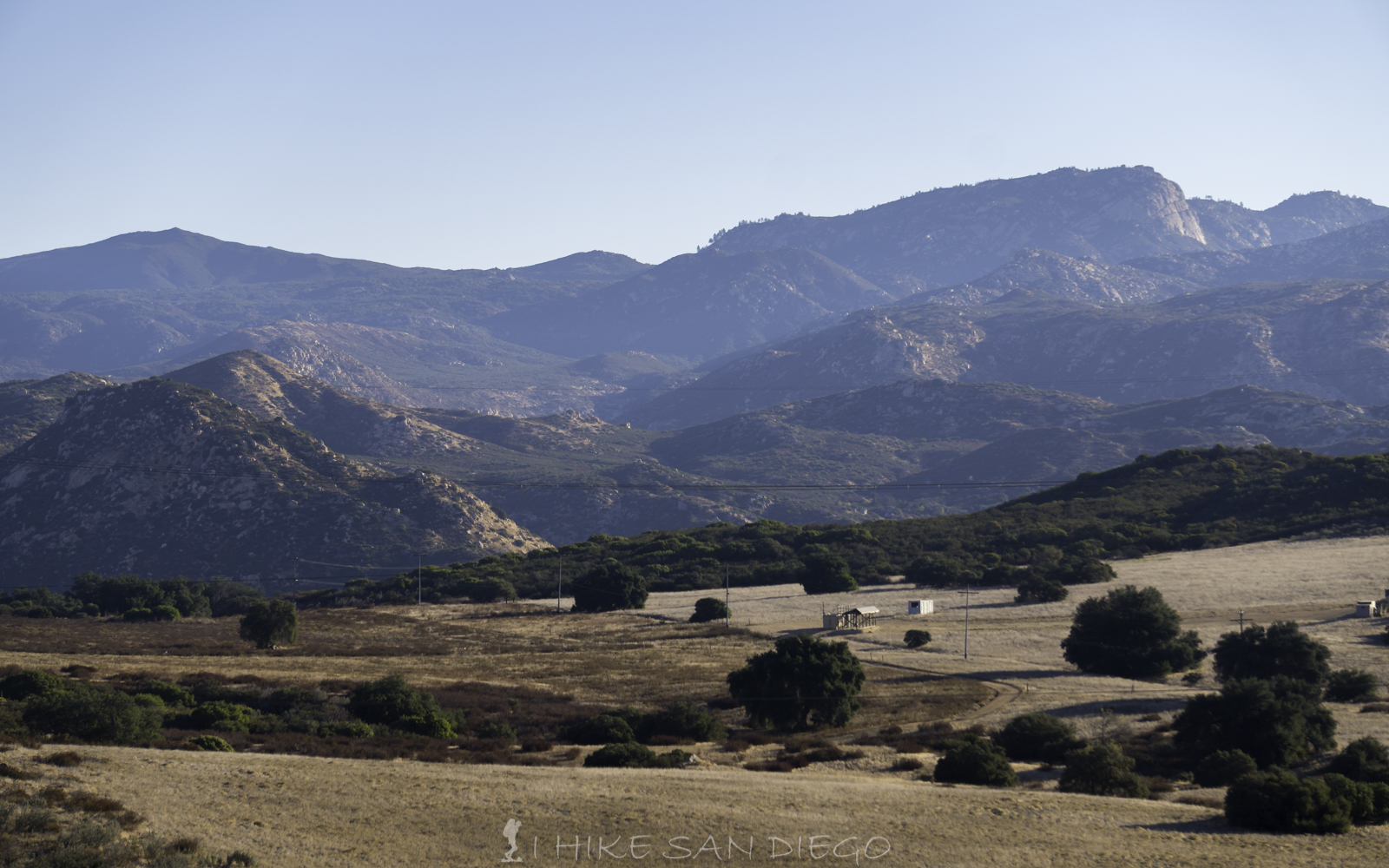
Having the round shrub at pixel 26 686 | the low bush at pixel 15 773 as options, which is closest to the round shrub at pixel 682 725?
the low bush at pixel 15 773

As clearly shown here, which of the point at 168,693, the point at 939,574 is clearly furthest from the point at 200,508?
the point at 168,693

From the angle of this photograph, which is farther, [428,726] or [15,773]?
[428,726]

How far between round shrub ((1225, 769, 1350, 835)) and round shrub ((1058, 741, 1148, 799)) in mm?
5165

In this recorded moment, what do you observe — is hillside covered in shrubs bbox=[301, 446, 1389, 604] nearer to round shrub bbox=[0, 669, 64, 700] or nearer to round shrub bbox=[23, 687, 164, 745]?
round shrub bbox=[0, 669, 64, 700]

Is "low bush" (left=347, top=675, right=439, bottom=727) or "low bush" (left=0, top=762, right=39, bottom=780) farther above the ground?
"low bush" (left=0, top=762, right=39, bottom=780)

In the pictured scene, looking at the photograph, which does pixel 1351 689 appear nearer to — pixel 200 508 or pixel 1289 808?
pixel 1289 808

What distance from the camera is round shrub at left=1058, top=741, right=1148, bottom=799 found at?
3309 centimetres

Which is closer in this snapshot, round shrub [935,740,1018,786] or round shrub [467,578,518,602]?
round shrub [935,740,1018,786]

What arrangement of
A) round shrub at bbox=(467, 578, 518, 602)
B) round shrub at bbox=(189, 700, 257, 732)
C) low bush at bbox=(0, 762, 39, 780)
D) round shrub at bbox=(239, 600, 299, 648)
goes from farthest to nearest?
round shrub at bbox=(467, 578, 518, 602), round shrub at bbox=(239, 600, 299, 648), round shrub at bbox=(189, 700, 257, 732), low bush at bbox=(0, 762, 39, 780)

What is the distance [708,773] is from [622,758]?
3.83 meters

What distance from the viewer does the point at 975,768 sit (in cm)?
3422

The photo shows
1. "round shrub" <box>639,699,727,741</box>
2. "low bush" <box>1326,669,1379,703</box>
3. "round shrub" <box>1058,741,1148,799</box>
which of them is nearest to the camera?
"round shrub" <box>1058,741,1148,799</box>

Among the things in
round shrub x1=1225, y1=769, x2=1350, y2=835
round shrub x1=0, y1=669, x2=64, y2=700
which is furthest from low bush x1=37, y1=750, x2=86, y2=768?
round shrub x1=1225, y1=769, x2=1350, y2=835

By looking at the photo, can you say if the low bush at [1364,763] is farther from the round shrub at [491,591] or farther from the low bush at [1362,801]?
the round shrub at [491,591]
